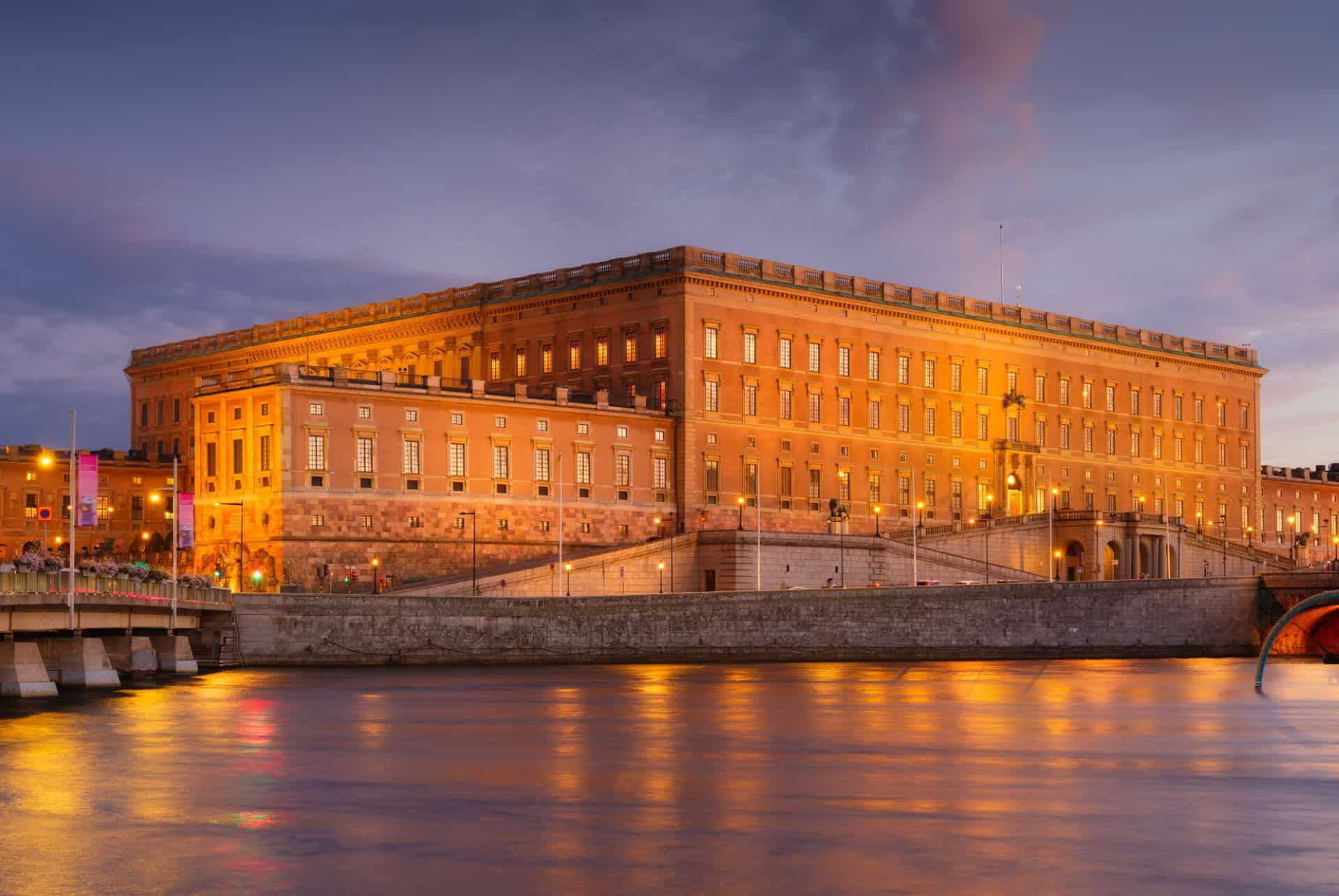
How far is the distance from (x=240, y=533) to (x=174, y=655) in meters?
21.2

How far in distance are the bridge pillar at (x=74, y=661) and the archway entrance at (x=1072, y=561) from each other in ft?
232

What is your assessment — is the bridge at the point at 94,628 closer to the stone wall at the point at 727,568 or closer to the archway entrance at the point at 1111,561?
the stone wall at the point at 727,568

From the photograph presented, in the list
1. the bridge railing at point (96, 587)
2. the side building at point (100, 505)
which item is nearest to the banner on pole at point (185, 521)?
the bridge railing at point (96, 587)

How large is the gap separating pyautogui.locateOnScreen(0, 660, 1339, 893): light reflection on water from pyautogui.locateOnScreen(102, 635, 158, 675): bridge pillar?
6.92m

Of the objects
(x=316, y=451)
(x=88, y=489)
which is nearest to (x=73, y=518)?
(x=88, y=489)

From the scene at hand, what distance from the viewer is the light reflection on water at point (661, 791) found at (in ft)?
85.0

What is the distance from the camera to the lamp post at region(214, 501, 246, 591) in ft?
296

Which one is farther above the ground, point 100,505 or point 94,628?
point 100,505

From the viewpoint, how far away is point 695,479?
347 feet

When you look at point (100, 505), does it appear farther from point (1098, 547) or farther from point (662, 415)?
point (1098, 547)

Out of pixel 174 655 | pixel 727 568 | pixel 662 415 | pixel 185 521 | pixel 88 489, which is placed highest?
pixel 662 415

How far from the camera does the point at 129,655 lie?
220 ft

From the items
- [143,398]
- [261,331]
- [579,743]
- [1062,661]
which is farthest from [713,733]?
[143,398]

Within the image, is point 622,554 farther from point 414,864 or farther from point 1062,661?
point 414,864
